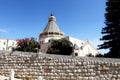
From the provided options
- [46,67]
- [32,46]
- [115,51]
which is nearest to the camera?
[46,67]

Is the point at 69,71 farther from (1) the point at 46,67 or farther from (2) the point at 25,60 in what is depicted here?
(2) the point at 25,60

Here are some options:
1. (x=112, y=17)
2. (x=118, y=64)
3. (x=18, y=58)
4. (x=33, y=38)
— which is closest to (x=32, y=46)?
(x=33, y=38)

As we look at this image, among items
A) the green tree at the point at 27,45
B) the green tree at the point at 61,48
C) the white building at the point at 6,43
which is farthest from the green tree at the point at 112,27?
the white building at the point at 6,43

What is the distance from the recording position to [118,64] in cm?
1082

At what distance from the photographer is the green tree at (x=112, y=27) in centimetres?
Result: 2461

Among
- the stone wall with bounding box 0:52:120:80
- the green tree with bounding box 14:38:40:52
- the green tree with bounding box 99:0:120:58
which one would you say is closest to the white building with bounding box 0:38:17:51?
the green tree with bounding box 14:38:40:52

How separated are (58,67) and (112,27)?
601 inches

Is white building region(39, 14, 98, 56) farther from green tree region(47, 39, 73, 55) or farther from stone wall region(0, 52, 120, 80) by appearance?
stone wall region(0, 52, 120, 80)

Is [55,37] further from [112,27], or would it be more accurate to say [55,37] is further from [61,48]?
[112,27]

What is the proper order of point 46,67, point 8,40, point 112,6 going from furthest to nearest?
1. point 8,40
2. point 112,6
3. point 46,67

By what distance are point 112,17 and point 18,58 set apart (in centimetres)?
1575

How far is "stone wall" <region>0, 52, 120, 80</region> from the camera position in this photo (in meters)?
11.0

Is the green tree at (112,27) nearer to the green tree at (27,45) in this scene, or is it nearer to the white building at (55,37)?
the green tree at (27,45)

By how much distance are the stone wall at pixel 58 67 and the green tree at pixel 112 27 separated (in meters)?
13.1
